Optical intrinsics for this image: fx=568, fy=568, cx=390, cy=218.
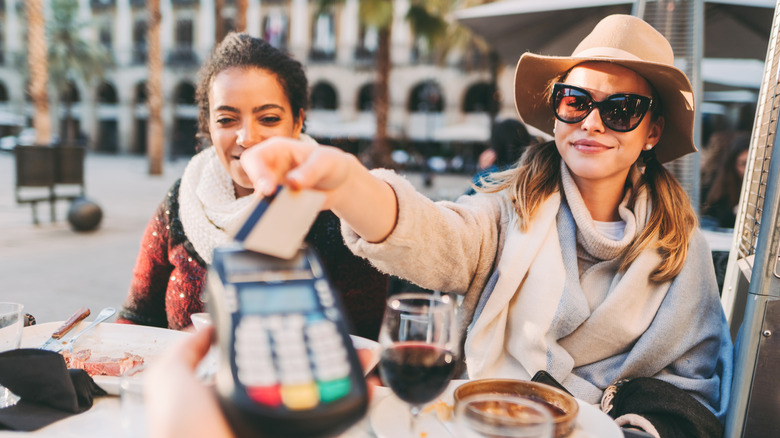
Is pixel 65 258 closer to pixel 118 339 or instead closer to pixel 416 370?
pixel 118 339

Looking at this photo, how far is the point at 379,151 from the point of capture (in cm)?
1312

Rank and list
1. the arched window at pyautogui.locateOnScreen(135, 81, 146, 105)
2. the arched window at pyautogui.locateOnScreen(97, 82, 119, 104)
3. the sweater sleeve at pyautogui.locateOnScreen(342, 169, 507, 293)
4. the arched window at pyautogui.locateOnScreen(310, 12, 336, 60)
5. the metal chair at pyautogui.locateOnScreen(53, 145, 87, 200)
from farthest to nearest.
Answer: the arched window at pyautogui.locateOnScreen(97, 82, 119, 104) < the arched window at pyautogui.locateOnScreen(135, 81, 146, 105) < the arched window at pyautogui.locateOnScreen(310, 12, 336, 60) < the metal chair at pyautogui.locateOnScreen(53, 145, 87, 200) < the sweater sleeve at pyautogui.locateOnScreen(342, 169, 507, 293)

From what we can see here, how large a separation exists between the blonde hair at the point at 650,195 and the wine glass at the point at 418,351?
88 centimetres

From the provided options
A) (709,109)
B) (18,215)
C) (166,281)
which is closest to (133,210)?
(18,215)

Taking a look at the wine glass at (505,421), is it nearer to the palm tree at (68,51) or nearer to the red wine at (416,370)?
the red wine at (416,370)

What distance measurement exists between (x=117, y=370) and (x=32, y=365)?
202 mm

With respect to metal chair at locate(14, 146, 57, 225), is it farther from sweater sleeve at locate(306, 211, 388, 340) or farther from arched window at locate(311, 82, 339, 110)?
arched window at locate(311, 82, 339, 110)

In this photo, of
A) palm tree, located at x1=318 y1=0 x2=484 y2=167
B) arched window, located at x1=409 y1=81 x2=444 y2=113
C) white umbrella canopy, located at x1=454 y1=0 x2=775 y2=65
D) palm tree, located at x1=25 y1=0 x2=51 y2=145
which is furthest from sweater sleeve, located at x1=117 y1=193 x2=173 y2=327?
arched window, located at x1=409 y1=81 x2=444 y2=113

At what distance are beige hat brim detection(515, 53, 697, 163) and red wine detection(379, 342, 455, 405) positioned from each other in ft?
4.08

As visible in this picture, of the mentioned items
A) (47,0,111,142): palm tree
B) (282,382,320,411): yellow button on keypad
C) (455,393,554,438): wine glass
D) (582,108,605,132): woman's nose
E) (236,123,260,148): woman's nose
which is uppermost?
(47,0,111,142): palm tree

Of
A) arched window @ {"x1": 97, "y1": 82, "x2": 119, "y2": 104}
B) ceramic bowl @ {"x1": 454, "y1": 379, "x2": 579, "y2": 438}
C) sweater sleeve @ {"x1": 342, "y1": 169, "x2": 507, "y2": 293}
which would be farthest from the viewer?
arched window @ {"x1": 97, "y1": 82, "x2": 119, "y2": 104}

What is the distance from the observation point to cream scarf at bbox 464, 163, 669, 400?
1838 mm

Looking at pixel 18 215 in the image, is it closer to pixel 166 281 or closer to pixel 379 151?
pixel 379 151

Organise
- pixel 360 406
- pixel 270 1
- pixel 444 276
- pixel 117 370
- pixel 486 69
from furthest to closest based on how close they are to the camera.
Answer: pixel 270 1 → pixel 486 69 → pixel 444 276 → pixel 117 370 → pixel 360 406
